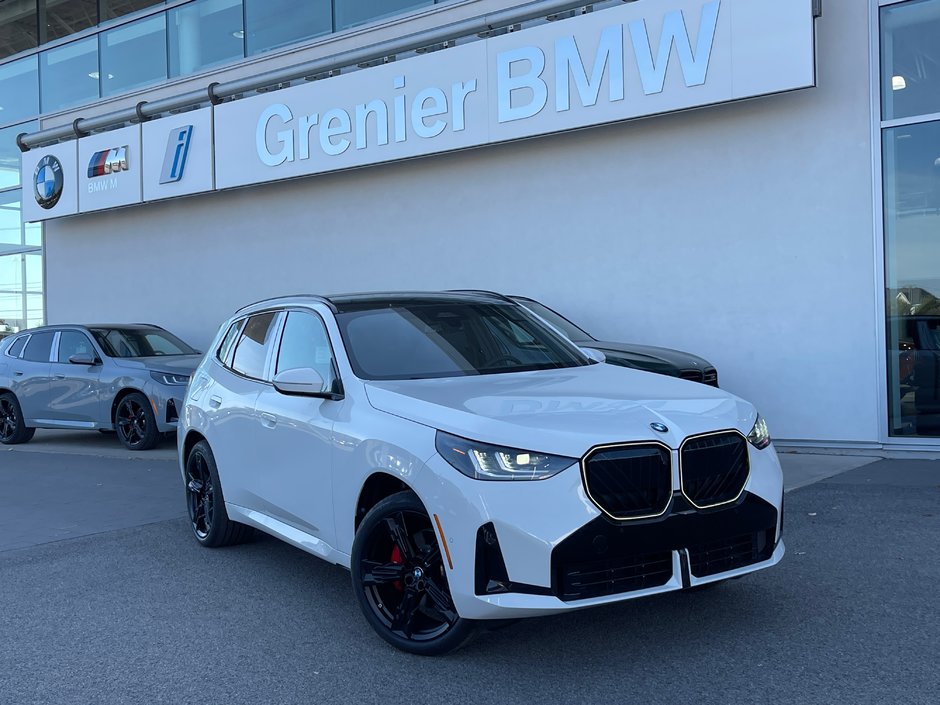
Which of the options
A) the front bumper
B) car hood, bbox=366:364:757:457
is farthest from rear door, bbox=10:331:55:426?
the front bumper

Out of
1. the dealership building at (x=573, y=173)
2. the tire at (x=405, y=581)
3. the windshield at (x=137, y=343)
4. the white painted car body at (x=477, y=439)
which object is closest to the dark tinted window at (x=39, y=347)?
the windshield at (x=137, y=343)

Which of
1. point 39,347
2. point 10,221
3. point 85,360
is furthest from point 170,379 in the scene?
point 10,221

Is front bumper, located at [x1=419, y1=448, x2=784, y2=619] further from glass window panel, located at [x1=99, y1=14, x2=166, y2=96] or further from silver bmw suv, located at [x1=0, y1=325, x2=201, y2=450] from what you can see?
glass window panel, located at [x1=99, y1=14, x2=166, y2=96]

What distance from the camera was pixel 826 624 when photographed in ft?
14.4

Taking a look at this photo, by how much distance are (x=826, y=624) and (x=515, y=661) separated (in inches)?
59.4

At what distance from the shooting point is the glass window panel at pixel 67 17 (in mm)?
18812

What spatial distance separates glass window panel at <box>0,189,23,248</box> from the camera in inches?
781

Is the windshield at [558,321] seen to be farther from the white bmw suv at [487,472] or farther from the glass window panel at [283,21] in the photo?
the glass window panel at [283,21]

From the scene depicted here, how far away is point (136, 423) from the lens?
1205cm

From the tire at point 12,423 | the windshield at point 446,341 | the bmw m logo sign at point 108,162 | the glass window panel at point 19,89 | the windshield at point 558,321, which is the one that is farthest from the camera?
the glass window panel at point 19,89

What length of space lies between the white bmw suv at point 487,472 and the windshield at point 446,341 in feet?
0.04

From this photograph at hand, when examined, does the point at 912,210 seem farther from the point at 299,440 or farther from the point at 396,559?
the point at 396,559

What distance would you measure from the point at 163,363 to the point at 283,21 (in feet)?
21.2

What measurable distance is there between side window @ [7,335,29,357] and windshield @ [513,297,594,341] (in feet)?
25.0
